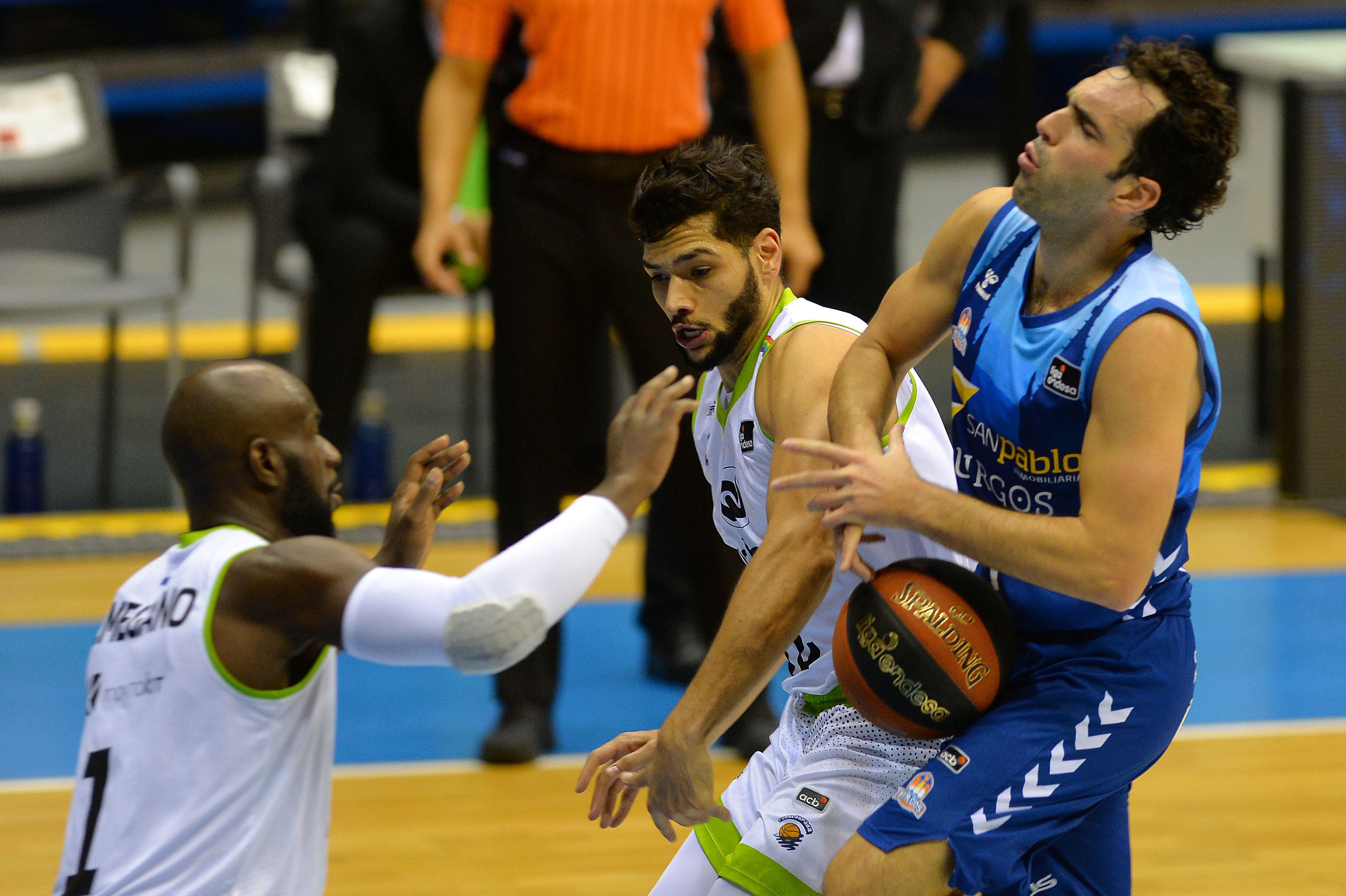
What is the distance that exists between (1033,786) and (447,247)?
107 inches

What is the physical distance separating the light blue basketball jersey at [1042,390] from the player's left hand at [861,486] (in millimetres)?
234

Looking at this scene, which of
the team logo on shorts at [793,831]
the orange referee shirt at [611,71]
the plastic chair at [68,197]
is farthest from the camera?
the plastic chair at [68,197]

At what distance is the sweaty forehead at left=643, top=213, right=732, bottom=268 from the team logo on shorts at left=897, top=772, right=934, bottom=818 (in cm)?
91

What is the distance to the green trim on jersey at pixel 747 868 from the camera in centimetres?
268

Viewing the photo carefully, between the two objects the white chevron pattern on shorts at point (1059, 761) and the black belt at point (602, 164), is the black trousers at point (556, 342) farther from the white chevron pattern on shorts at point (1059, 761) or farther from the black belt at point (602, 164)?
the white chevron pattern on shorts at point (1059, 761)

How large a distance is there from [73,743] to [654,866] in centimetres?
188

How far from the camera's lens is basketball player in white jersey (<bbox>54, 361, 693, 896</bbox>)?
90.8 inches

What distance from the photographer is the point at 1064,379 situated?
8.22 ft

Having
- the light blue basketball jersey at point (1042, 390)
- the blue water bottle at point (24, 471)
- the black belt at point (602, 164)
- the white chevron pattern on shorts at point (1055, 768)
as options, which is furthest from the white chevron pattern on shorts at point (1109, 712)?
the blue water bottle at point (24, 471)

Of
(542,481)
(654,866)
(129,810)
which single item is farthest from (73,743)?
(129,810)

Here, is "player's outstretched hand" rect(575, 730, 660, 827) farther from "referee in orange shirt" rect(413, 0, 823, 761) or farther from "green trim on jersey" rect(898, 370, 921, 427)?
"referee in orange shirt" rect(413, 0, 823, 761)

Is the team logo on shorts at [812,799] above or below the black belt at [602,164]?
below

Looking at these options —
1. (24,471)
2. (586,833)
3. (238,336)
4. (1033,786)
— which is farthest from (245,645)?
(238,336)

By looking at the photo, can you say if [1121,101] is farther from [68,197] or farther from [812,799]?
[68,197]
